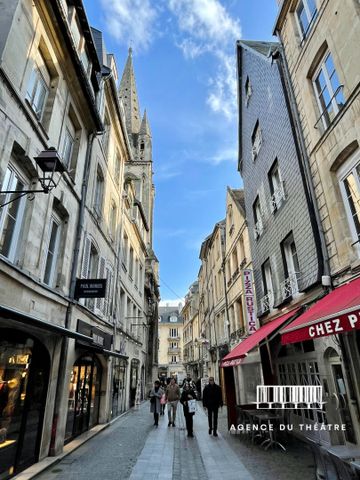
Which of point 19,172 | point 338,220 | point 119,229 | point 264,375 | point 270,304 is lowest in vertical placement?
point 264,375

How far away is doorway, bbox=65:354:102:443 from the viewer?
8087mm

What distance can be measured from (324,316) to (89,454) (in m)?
5.99

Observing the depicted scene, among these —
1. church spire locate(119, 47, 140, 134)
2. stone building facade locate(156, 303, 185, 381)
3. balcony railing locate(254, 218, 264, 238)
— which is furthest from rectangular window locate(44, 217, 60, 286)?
stone building facade locate(156, 303, 185, 381)

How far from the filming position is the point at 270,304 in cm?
1052

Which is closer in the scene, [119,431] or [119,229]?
[119,431]

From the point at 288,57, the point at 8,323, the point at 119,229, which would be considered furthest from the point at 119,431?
the point at 288,57

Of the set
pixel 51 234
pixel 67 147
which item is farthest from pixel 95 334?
pixel 67 147

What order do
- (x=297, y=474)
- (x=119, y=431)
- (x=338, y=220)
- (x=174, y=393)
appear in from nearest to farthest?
(x=297, y=474)
(x=338, y=220)
(x=119, y=431)
(x=174, y=393)

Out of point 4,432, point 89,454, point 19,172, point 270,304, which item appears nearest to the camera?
point 4,432

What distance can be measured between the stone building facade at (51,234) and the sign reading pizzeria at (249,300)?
5.29m

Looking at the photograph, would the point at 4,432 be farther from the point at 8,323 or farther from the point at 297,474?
the point at 297,474

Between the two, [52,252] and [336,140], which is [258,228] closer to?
[336,140]

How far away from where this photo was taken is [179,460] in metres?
6.56

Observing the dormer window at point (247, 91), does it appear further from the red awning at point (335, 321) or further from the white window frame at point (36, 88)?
the red awning at point (335, 321)
